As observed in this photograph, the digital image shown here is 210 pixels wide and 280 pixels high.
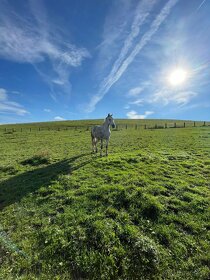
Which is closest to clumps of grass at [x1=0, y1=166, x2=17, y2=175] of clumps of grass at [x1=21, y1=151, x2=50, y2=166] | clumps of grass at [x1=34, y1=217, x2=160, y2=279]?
clumps of grass at [x1=21, y1=151, x2=50, y2=166]

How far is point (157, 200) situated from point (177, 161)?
6.86 m

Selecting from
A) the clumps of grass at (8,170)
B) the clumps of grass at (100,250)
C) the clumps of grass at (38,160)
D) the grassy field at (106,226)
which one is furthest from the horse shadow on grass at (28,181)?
the clumps of grass at (100,250)

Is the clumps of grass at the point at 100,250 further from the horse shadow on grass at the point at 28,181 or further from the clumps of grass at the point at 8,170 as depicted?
the clumps of grass at the point at 8,170

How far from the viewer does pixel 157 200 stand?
23.1 feet

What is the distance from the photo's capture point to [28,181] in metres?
Answer: 9.87

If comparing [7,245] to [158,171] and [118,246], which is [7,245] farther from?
[158,171]

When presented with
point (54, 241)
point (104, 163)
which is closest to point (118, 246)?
point (54, 241)

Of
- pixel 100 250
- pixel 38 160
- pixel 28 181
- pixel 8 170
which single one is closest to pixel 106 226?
pixel 100 250

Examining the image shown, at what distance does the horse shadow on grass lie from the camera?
8070 mm

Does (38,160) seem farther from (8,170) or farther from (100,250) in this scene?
(100,250)

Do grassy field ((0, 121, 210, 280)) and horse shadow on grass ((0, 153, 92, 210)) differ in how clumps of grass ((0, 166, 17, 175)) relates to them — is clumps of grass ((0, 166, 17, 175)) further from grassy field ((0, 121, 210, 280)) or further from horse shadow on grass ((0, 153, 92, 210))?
grassy field ((0, 121, 210, 280))

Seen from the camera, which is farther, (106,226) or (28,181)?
(28,181)

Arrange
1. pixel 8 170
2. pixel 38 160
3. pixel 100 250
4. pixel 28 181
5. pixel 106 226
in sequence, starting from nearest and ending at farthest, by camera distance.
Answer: pixel 100 250, pixel 106 226, pixel 28 181, pixel 8 170, pixel 38 160

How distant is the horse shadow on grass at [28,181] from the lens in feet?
26.5
